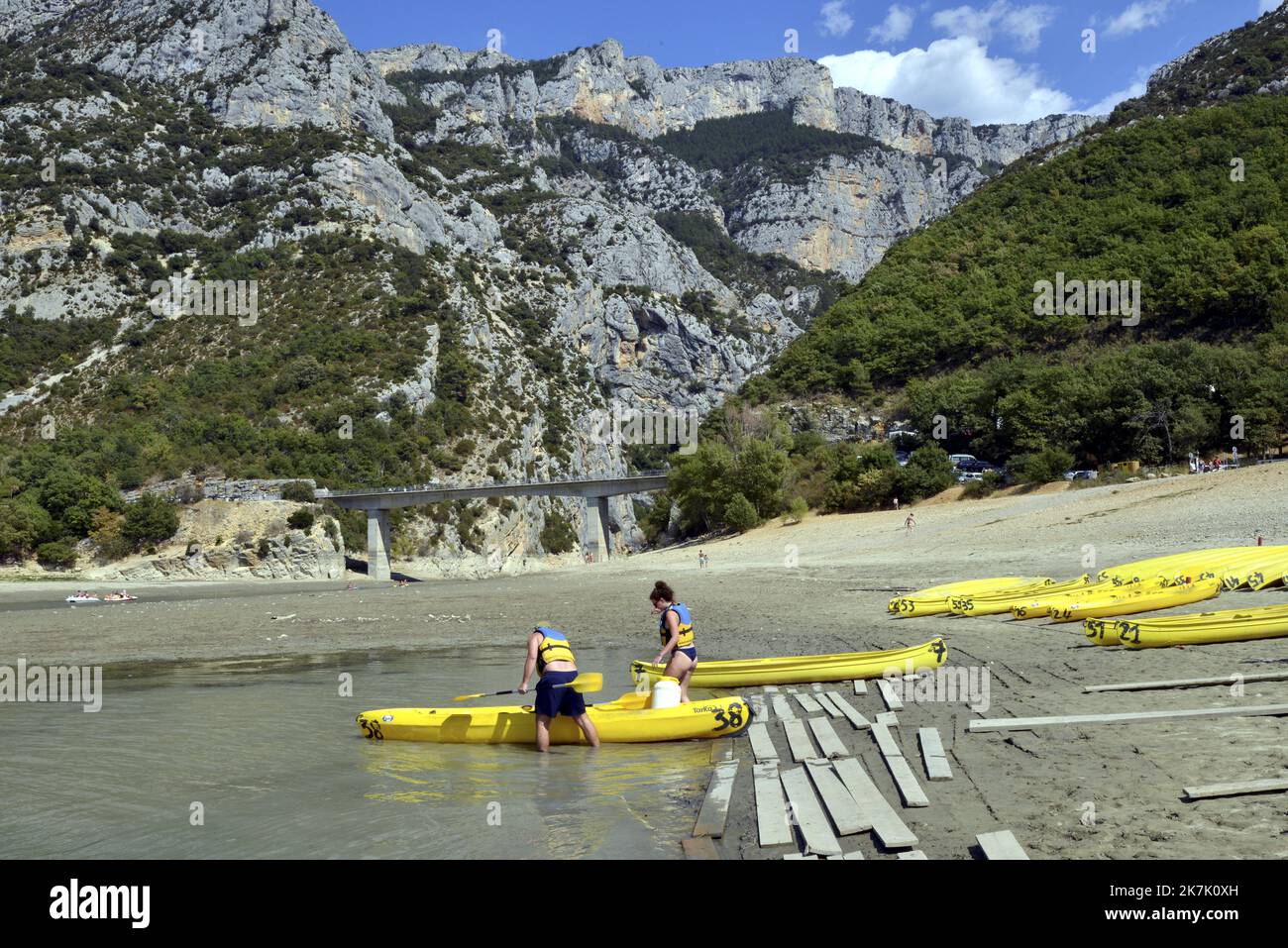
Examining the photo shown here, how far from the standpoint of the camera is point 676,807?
861 cm

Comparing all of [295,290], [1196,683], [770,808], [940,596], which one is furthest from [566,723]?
[295,290]

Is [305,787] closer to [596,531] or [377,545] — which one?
[596,531]

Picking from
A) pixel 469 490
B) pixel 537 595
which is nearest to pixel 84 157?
pixel 469 490

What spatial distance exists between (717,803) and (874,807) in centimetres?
151

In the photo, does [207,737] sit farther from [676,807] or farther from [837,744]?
[837,744]

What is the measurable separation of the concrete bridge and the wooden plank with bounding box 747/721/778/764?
2357 inches

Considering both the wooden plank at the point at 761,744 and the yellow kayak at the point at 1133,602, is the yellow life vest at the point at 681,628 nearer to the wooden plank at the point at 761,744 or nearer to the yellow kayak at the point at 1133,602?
the wooden plank at the point at 761,744

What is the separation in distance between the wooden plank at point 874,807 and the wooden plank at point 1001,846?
47cm

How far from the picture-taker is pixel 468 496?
75688 mm

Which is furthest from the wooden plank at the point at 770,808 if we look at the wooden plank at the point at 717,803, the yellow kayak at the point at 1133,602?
the yellow kayak at the point at 1133,602

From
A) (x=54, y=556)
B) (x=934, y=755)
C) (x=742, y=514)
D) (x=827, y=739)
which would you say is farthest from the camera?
(x=54, y=556)

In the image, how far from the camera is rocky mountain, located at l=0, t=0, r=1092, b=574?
8294 cm

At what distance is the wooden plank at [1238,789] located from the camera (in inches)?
257

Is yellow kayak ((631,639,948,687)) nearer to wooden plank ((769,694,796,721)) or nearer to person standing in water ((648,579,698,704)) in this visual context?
person standing in water ((648,579,698,704))
